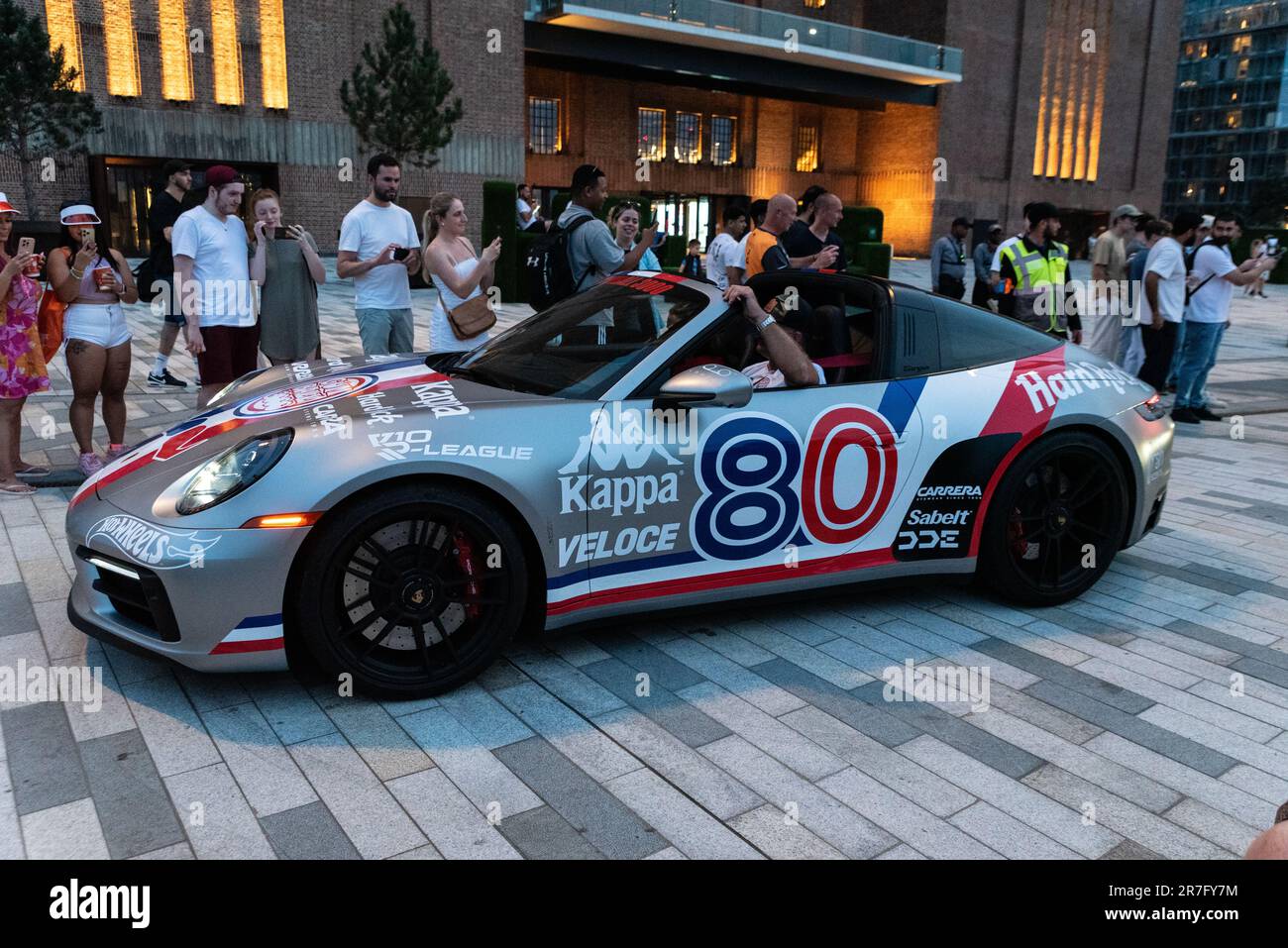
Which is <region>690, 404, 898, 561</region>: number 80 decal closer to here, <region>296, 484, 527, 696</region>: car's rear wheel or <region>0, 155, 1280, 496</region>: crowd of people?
<region>296, 484, 527, 696</region>: car's rear wheel

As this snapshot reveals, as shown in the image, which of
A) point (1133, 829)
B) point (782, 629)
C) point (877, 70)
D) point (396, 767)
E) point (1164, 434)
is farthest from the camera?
point (877, 70)

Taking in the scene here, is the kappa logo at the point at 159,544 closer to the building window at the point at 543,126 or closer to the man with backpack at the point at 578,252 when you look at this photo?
the man with backpack at the point at 578,252

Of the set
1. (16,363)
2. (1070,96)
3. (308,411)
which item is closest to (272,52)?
(16,363)

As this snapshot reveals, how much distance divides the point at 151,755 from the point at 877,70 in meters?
41.9

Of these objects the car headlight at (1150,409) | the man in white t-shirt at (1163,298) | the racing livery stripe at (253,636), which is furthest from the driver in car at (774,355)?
the man in white t-shirt at (1163,298)

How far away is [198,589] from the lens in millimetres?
3127

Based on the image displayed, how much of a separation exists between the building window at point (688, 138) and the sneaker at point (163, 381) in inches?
1432

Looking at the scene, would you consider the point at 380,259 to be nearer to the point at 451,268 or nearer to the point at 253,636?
the point at 451,268

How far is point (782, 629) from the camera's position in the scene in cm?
424

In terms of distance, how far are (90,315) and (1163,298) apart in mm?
8866

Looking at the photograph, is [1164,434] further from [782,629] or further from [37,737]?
[37,737]

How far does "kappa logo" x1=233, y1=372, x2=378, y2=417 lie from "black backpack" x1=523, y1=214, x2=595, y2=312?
215 cm

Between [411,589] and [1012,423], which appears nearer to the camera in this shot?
[411,589]
